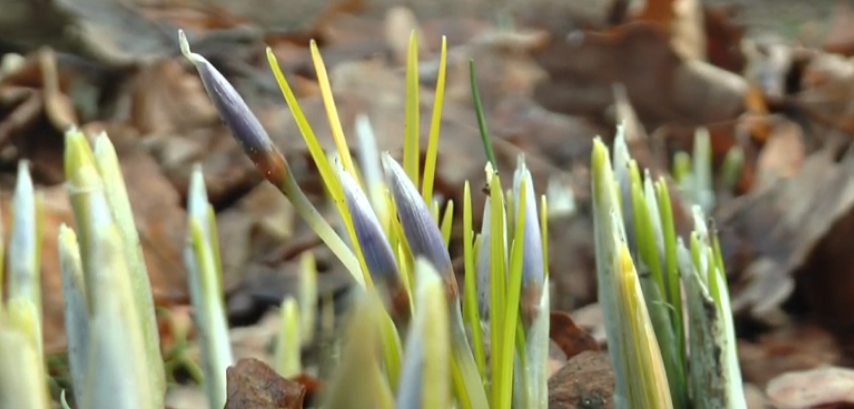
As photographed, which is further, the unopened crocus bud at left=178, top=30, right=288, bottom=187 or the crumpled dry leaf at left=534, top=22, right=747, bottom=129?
Answer: the crumpled dry leaf at left=534, top=22, right=747, bottom=129

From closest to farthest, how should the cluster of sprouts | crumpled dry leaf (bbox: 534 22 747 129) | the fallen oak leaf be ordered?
the cluster of sprouts
the fallen oak leaf
crumpled dry leaf (bbox: 534 22 747 129)

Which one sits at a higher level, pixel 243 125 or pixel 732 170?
pixel 732 170

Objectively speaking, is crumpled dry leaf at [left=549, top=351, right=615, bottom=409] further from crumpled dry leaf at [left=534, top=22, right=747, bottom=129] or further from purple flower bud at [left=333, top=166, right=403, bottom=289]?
crumpled dry leaf at [left=534, top=22, right=747, bottom=129]

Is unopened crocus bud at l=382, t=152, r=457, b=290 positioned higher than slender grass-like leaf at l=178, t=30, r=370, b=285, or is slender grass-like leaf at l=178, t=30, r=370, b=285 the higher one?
slender grass-like leaf at l=178, t=30, r=370, b=285

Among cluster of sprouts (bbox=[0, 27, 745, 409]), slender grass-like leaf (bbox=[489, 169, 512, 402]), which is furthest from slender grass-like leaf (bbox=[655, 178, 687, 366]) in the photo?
slender grass-like leaf (bbox=[489, 169, 512, 402])

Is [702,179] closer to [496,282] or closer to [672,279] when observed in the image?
[672,279]

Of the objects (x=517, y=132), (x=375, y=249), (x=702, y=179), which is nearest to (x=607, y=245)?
(x=375, y=249)

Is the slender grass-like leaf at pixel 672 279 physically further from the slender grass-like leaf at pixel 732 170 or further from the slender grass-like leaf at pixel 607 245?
the slender grass-like leaf at pixel 732 170
